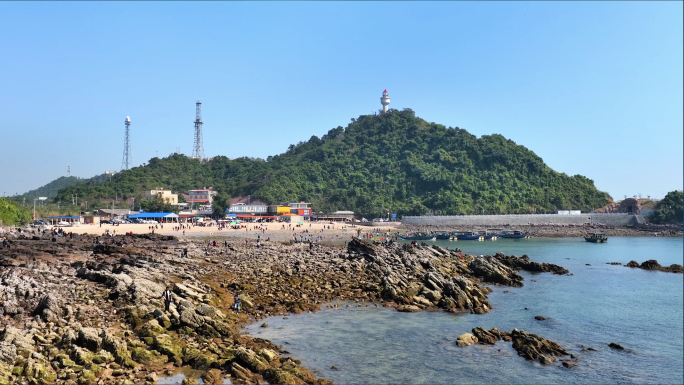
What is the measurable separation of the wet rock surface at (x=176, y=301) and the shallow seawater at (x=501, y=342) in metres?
1.52

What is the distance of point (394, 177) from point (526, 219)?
48530mm

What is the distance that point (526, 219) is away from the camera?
114875mm

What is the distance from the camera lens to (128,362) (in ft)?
47.1

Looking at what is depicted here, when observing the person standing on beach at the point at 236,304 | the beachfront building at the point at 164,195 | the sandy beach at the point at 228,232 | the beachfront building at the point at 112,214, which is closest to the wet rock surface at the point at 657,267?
the sandy beach at the point at 228,232

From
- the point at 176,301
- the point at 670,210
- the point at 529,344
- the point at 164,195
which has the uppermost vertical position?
the point at 164,195

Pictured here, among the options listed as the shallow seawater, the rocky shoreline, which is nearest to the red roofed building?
the rocky shoreline

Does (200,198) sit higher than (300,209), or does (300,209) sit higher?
(200,198)

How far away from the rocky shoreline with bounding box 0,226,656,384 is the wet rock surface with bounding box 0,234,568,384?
0.17 ft

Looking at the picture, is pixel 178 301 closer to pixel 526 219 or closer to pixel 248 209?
pixel 248 209

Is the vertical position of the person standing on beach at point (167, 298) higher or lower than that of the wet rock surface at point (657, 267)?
higher

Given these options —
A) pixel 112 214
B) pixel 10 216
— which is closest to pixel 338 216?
pixel 112 214

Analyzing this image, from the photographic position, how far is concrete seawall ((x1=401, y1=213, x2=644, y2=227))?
111 meters

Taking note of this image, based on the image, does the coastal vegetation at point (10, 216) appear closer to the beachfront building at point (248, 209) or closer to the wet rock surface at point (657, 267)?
the beachfront building at point (248, 209)

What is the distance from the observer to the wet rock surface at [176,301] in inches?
560
